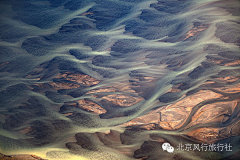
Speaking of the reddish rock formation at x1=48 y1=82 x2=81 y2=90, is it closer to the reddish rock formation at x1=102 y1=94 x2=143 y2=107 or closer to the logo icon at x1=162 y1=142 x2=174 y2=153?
the reddish rock formation at x1=102 y1=94 x2=143 y2=107

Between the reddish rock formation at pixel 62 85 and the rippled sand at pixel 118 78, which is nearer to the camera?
the rippled sand at pixel 118 78

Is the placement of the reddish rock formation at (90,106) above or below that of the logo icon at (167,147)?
above

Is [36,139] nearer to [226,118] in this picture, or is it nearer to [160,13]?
[226,118]

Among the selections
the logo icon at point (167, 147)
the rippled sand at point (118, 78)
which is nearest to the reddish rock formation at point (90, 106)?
the rippled sand at point (118, 78)

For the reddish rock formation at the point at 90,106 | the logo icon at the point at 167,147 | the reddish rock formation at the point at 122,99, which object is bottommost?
the logo icon at the point at 167,147

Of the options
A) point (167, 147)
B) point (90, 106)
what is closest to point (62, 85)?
point (90, 106)

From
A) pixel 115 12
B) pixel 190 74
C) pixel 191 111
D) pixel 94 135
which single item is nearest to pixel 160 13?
pixel 115 12

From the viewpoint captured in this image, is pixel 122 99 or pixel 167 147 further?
pixel 122 99

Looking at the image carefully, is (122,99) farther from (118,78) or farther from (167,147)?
(167,147)

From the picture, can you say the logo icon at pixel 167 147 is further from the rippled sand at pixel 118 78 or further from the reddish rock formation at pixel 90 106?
the reddish rock formation at pixel 90 106

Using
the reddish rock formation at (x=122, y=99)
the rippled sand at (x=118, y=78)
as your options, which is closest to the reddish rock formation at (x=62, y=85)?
the rippled sand at (x=118, y=78)

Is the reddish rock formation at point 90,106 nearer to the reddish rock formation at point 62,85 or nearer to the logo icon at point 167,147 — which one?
the reddish rock formation at point 62,85
